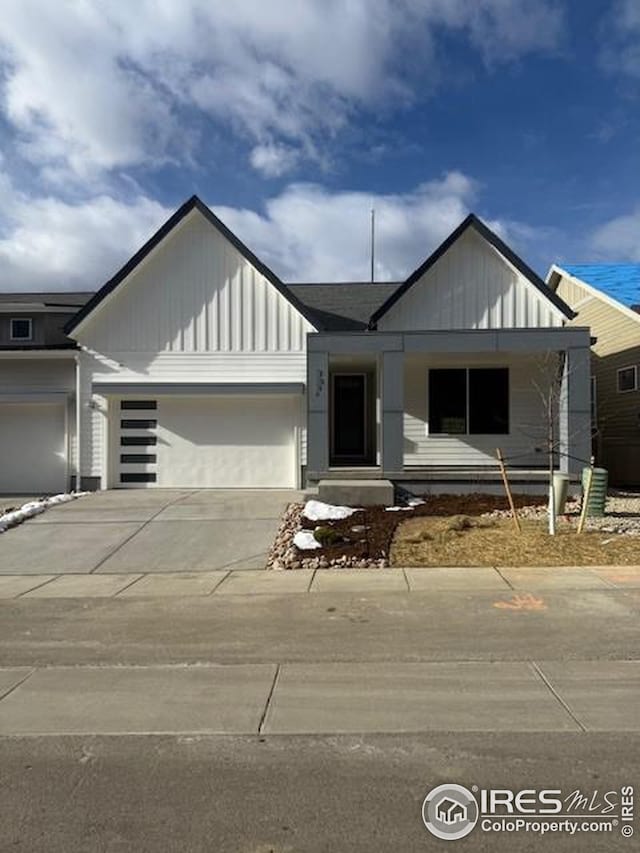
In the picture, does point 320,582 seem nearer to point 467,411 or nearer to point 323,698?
point 323,698

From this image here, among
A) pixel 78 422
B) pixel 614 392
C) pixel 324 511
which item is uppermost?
pixel 614 392

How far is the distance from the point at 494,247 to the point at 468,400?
366 centimetres

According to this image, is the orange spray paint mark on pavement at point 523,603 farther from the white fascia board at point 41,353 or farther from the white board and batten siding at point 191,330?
the white fascia board at point 41,353

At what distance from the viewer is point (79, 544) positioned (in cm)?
1186

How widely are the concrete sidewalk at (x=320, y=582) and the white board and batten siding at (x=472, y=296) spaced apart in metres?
8.90

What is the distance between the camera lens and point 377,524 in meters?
12.3

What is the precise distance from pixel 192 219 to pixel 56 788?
15395 millimetres

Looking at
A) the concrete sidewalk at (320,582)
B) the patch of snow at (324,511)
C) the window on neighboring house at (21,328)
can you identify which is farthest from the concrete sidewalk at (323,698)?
the window on neighboring house at (21,328)

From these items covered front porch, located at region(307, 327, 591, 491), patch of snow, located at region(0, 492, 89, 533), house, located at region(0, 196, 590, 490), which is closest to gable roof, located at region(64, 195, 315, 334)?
house, located at region(0, 196, 590, 490)

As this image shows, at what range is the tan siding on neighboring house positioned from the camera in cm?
2033

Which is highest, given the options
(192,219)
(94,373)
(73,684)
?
(192,219)

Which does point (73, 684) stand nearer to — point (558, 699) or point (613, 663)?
point (558, 699)

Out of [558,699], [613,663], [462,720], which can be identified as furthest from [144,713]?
[613,663]

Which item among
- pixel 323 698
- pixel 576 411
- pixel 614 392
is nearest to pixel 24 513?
pixel 323 698
